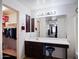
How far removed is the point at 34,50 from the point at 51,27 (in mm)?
1278

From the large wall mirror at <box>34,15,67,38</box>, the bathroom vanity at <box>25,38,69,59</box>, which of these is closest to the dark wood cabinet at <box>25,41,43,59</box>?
the bathroom vanity at <box>25,38,69,59</box>

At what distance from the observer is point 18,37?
133 inches

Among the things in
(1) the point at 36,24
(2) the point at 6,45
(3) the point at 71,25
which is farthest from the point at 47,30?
(2) the point at 6,45

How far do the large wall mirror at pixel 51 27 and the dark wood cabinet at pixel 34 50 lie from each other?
699 millimetres

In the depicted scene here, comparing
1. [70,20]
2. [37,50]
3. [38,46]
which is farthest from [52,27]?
[37,50]

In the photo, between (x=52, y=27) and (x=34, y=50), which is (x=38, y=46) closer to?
(x=34, y=50)

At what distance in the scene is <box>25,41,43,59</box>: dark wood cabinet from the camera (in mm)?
3444

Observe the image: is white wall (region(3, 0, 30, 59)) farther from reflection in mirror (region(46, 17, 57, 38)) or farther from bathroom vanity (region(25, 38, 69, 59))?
reflection in mirror (region(46, 17, 57, 38))

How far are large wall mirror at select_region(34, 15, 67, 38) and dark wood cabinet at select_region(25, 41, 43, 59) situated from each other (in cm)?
70

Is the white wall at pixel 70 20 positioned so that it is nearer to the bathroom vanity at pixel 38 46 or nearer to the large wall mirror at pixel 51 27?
the large wall mirror at pixel 51 27

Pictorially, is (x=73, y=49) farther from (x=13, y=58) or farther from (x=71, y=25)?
(x=13, y=58)

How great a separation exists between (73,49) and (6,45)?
13.4 ft

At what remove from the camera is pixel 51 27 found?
12.4 ft

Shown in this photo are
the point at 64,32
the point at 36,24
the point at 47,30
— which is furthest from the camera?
the point at 36,24
